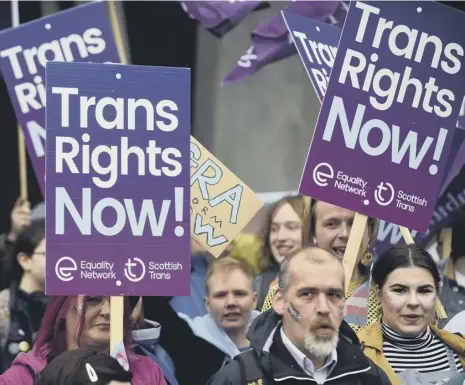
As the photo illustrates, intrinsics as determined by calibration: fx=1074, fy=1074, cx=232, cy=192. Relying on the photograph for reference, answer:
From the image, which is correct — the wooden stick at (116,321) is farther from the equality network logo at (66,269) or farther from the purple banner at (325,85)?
the purple banner at (325,85)

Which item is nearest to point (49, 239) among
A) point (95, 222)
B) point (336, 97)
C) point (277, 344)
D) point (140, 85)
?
point (95, 222)

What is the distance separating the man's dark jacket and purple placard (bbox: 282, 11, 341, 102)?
1165mm

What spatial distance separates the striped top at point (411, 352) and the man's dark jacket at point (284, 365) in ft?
1.25

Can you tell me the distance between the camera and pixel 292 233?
5059mm

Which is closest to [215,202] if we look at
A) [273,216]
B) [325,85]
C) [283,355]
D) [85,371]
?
[273,216]

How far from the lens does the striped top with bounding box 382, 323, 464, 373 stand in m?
4.62

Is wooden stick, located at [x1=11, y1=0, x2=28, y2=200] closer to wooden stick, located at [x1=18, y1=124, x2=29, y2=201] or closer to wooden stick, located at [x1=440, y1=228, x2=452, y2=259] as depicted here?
wooden stick, located at [x1=18, y1=124, x2=29, y2=201]

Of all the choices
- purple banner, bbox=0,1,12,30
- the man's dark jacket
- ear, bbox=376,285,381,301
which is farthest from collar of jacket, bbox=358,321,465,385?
purple banner, bbox=0,1,12,30

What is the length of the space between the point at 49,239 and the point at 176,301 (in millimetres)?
1252

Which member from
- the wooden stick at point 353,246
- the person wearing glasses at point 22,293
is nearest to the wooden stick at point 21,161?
the person wearing glasses at point 22,293

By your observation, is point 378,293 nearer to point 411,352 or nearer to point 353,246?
point 411,352

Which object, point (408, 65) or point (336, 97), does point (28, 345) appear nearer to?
point (336, 97)

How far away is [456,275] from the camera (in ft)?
17.0

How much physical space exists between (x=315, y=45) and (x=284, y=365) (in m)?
1.59
